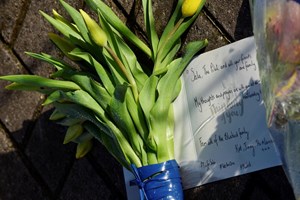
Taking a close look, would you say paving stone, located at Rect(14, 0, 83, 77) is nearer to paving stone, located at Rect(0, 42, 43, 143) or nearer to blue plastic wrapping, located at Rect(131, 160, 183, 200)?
paving stone, located at Rect(0, 42, 43, 143)

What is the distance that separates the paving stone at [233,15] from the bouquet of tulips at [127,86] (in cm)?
6

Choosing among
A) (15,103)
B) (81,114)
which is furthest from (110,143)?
(15,103)

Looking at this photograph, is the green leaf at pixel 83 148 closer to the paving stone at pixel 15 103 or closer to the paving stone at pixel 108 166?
the paving stone at pixel 108 166

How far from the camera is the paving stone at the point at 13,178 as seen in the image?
175 centimetres

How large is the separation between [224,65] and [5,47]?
75 centimetres

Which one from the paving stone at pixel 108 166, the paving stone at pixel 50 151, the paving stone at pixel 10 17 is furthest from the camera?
the paving stone at pixel 10 17

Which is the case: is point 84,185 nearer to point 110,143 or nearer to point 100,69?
point 110,143

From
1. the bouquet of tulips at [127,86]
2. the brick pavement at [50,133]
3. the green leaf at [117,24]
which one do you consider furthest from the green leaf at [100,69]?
the brick pavement at [50,133]

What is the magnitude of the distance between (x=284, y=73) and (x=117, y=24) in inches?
20.3

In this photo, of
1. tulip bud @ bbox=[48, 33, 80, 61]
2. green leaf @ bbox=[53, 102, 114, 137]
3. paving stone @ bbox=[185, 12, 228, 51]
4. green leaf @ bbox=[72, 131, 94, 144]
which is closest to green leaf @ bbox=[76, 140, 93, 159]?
green leaf @ bbox=[72, 131, 94, 144]

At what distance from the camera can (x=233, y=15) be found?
4.73 ft

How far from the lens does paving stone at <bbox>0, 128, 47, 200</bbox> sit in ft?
5.74

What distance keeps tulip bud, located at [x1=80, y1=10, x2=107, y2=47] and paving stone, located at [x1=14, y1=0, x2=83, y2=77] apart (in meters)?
0.37

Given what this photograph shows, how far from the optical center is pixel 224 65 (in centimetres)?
143
